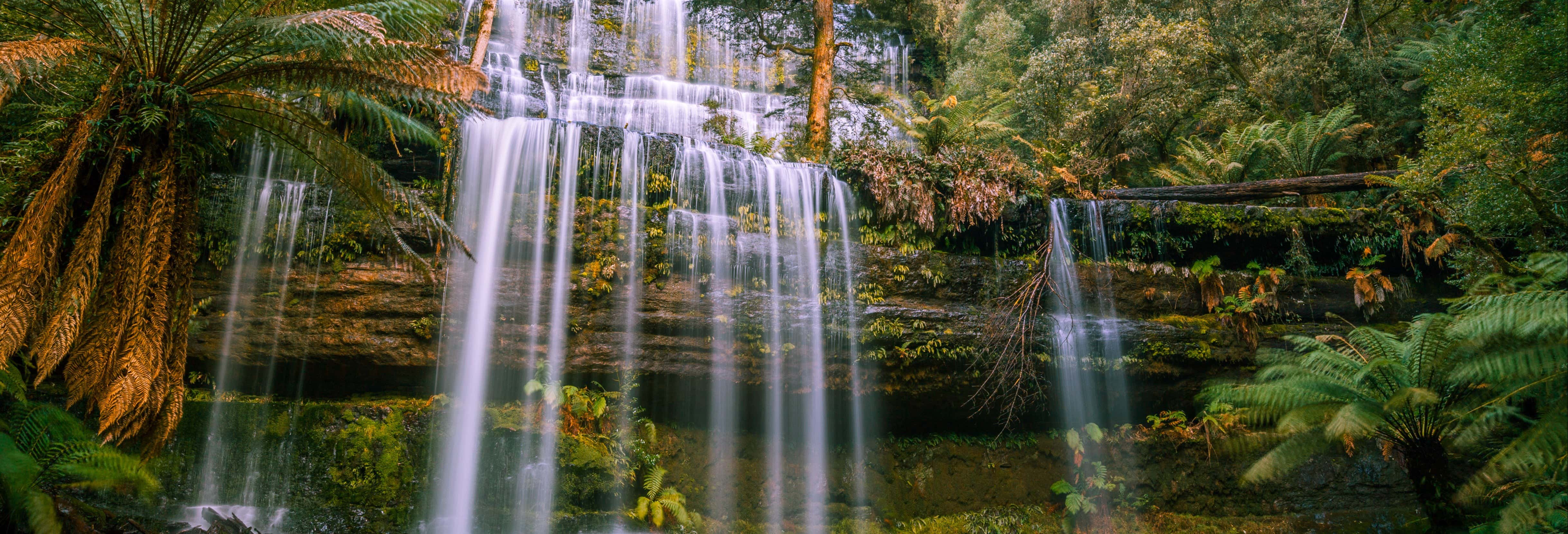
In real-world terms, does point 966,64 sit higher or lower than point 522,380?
higher

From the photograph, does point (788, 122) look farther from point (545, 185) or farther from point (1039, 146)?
point (545, 185)

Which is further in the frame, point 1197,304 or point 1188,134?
point 1188,134

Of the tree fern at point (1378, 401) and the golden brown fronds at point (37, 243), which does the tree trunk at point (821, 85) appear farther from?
the golden brown fronds at point (37, 243)

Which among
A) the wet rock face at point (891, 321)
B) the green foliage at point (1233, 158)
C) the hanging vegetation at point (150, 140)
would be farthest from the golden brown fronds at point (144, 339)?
the green foliage at point (1233, 158)

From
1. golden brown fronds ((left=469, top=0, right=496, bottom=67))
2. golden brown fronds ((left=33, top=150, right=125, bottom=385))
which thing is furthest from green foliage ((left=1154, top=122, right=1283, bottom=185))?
golden brown fronds ((left=33, top=150, right=125, bottom=385))

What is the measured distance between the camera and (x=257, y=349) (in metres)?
6.73

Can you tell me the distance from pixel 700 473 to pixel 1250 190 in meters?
8.36

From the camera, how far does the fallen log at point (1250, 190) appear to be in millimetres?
9430

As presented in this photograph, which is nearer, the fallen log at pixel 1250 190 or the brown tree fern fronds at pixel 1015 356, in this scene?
the brown tree fern fronds at pixel 1015 356

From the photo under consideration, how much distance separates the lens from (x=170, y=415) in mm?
4848

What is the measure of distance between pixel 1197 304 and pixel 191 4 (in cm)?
1037

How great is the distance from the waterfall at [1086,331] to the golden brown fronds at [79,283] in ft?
27.8

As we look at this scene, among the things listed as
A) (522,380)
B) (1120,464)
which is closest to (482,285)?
(522,380)

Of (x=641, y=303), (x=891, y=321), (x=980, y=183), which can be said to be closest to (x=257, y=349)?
(x=641, y=303)
